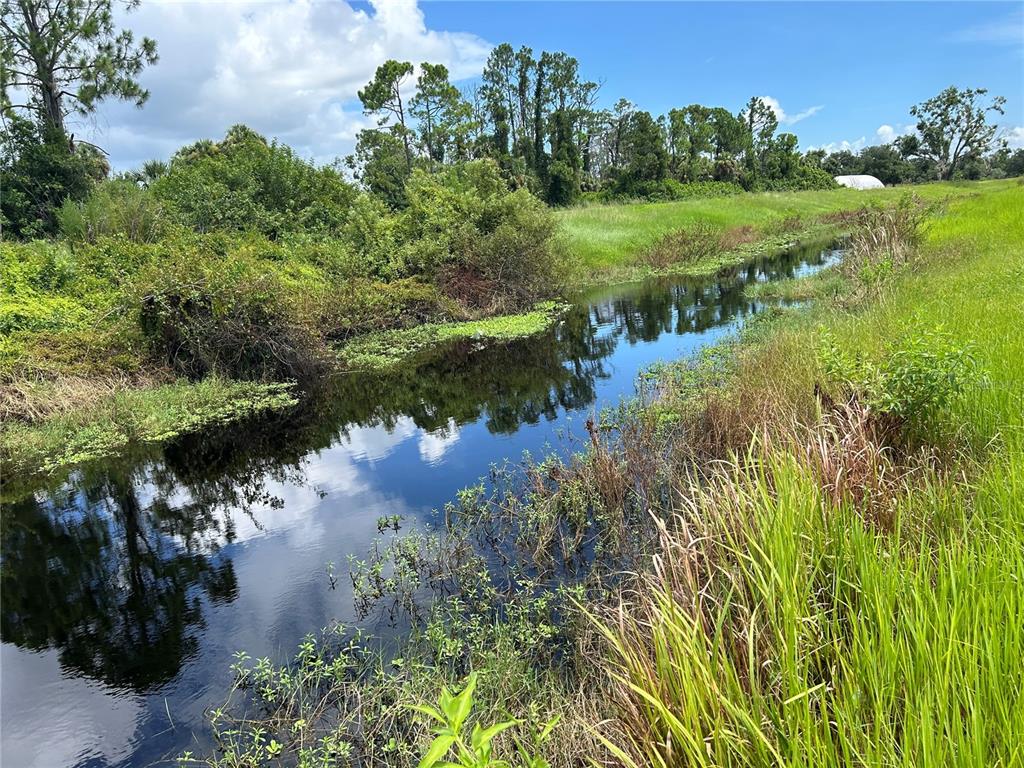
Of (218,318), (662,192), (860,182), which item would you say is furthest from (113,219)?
(860,182)

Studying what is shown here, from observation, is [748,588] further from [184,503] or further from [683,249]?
[683,249]

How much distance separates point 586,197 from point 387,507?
148 ft

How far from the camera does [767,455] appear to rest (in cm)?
419

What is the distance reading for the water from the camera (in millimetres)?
4152

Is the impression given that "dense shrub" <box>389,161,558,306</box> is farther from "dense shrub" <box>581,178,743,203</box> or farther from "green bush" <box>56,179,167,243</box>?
"dense shrub" <box>581,178,743,203</box>

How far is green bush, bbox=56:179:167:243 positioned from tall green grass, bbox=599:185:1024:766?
65.7ft

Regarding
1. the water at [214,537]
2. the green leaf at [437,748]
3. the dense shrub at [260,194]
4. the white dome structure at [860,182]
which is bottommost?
the water at [214,537]

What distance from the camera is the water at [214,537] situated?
163 inches

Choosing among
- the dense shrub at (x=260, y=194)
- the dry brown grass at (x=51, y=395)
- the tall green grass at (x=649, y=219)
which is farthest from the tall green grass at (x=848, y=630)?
the dense shrub at (x=260, y=194)

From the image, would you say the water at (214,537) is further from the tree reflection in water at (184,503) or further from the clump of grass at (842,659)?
the clump of grass at (842,659)

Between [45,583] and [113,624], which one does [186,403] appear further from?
[113,624]

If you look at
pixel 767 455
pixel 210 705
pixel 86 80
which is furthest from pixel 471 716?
pixel 86 80

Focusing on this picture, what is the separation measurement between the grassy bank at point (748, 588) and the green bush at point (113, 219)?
17299 mm

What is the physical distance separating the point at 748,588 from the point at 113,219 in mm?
21904
